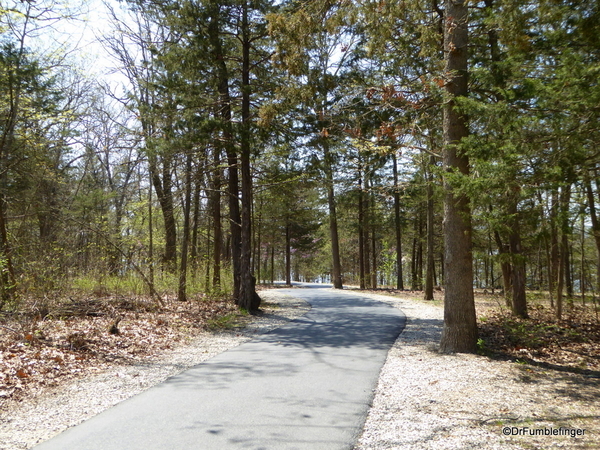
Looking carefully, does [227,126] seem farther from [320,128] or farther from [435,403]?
[435,403]

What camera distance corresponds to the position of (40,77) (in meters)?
10.6

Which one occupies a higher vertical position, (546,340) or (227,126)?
(227,126)

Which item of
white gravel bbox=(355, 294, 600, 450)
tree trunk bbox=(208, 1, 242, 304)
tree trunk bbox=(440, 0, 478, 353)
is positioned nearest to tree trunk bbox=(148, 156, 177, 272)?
tree trunk bbox=(208, 1, 242, 304)

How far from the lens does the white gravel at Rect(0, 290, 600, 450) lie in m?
3.77

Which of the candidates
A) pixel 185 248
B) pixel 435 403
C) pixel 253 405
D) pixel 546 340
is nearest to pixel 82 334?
pixel 253 405

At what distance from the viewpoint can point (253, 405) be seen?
15.2 feet

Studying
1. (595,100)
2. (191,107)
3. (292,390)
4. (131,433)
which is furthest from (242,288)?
(595,100)

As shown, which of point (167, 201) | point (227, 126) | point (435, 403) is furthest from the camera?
point (167, 201)

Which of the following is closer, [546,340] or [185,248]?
[546,340]

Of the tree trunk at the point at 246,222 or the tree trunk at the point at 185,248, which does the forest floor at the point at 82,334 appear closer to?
the tree trunk at the point at 246,222

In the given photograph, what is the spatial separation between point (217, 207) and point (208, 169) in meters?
2.20

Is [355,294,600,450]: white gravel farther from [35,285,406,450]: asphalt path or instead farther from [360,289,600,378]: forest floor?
[360,289,600,378]: forest floor

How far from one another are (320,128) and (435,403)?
9820 mm

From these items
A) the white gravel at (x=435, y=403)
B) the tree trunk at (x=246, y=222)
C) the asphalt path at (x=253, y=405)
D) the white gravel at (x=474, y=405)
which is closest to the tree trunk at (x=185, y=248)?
the tree trunk at (x=246, y=222)
